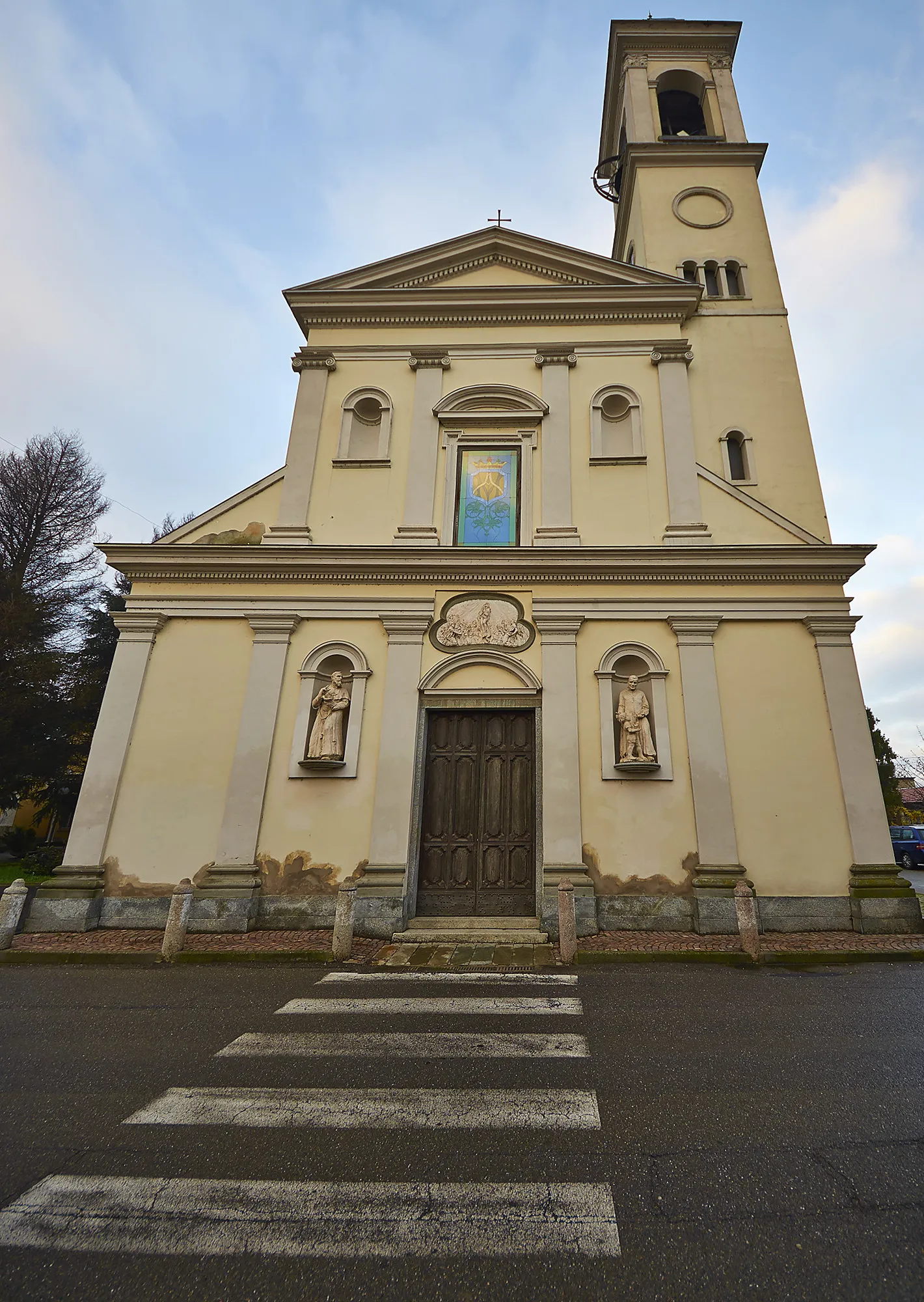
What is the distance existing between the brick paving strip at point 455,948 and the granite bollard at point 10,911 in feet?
0.62

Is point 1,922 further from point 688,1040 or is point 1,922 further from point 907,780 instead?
point 907,780

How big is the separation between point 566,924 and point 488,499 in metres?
7.29

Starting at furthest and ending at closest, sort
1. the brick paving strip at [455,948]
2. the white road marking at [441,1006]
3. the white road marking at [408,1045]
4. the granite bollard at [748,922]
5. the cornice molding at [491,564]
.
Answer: the cornice molding at [491,564]
the brick paving strip at [455,948]
the granite bollard at [748,922]
the white road marking at [441,1006]
the white road marking at [408,1045]

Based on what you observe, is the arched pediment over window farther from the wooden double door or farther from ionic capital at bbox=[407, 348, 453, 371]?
the wooden double door

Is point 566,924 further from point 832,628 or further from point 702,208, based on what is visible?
point 702,208

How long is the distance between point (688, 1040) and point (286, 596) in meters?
8.28

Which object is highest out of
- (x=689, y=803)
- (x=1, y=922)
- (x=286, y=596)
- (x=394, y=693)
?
(x=286, y=596)

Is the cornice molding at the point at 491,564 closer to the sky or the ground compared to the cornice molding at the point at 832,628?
closer to the sky

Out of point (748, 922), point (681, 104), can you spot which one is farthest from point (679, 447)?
point (681, 104)

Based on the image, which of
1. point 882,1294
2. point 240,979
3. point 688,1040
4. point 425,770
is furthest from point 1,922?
point 882,1294

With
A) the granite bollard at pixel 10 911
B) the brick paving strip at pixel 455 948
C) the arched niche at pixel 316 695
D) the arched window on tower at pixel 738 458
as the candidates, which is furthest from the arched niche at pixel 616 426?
the granite bollard at pixel 10 911

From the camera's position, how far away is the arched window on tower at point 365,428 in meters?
11.1

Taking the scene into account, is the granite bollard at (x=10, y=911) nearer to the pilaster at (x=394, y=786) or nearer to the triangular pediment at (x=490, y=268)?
the pilaster at (x=394, y=786)

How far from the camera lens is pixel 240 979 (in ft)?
20.9
